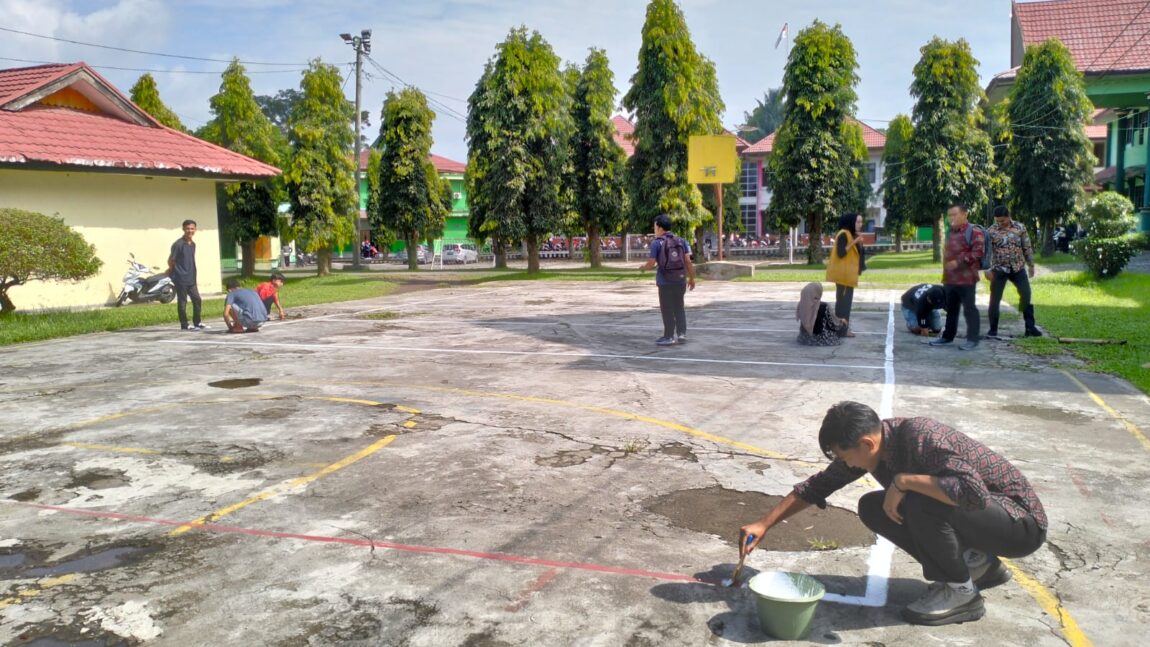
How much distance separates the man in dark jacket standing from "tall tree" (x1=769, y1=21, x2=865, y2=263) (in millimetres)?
24109

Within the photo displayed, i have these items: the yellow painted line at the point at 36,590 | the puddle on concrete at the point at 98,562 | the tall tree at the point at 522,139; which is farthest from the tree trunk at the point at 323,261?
the yellow painted line at the point at 36,590

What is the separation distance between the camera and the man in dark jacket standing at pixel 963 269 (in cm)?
1081

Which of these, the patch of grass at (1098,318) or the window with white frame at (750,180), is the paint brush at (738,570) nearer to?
the patch of grass at (1098,318)

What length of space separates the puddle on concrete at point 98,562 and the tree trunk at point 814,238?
34.0m

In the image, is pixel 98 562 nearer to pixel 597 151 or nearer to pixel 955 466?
pixel 955 466

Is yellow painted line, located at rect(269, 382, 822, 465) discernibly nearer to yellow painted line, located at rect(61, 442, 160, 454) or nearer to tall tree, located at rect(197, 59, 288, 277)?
yellow painted line, located at rect(61, 442, 160, 454)

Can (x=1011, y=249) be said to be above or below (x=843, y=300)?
above

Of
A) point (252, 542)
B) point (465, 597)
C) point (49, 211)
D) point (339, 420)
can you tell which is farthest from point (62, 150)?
point (465, 597)

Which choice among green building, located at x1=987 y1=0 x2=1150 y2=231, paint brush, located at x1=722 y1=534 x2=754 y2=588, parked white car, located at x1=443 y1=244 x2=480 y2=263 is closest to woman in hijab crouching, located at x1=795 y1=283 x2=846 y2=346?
paint brush, located at x1=722 y1=534 x2=754 y2=588

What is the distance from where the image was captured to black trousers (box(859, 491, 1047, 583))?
3.49m

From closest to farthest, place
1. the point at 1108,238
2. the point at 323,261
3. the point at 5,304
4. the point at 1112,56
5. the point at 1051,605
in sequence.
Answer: the point at 1051,605 → the point at 5,304 → the point at 1108,238 → the point at 323,261 → the point at 1112,56

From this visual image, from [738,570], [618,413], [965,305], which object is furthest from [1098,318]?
[738,570]

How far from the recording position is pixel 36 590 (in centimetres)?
401

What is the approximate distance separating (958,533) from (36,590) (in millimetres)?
4182
